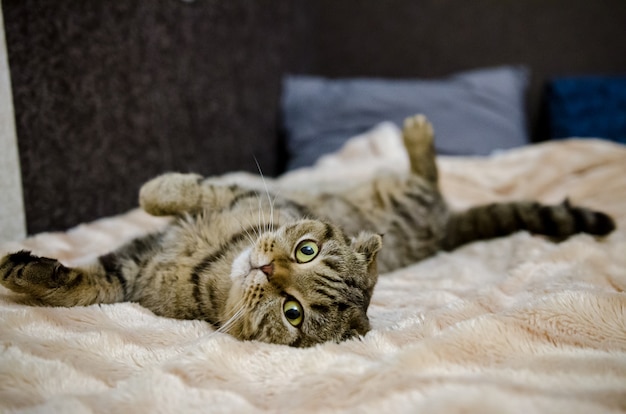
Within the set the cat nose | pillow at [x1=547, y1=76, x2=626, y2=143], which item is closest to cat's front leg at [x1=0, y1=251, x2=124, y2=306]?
the cat nose

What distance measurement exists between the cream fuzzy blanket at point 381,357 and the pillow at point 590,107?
1616 millimetres

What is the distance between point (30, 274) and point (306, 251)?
545mm

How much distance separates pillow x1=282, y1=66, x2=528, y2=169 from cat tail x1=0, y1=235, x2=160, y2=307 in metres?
1.47

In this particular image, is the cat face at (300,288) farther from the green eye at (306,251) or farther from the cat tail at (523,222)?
the cat tail at (523,222)

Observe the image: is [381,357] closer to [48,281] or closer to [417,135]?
[48,281]

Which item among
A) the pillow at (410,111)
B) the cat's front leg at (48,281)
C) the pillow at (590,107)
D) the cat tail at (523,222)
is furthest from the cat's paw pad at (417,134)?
the pillow at (590,107)

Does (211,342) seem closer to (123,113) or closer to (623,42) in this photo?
(123,113)

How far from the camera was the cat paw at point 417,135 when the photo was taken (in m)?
1.75

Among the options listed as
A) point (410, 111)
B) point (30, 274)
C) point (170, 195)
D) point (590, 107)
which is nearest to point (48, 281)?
point (30, 274)

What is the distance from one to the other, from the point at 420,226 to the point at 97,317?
1.07 m

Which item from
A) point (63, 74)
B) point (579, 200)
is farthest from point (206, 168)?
point (579, 200)

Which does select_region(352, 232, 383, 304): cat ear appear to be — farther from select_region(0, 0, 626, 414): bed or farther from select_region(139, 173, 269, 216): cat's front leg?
select_region(139, 173, 269, 216): cat's front leg

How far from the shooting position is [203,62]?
79.8 inches

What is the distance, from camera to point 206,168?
6.88 ft
